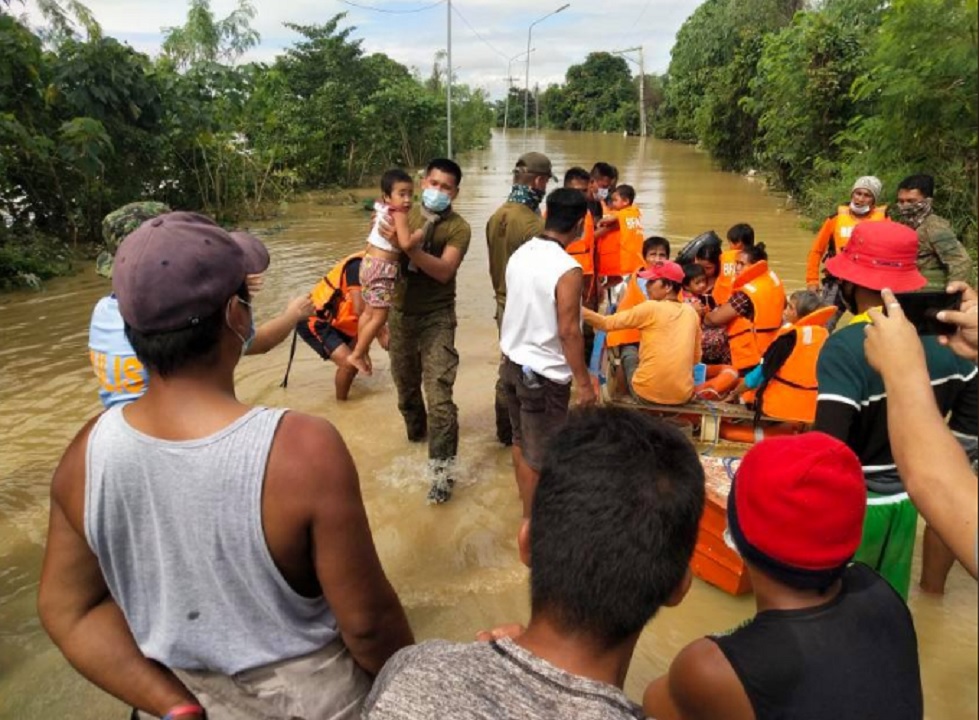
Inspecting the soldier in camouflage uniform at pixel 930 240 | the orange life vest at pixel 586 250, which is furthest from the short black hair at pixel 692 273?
the soldier in camouflage uniform at pixel 930 240

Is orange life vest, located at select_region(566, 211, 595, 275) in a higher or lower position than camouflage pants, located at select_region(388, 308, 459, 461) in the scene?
higher

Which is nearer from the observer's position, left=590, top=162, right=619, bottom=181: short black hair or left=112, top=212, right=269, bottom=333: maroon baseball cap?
left=112, top=212, right=269, bottom=333: maroon baseball cap

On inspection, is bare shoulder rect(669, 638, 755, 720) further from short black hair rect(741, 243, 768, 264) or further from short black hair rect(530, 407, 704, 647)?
short black hair rect(741, 243, 768, 264)

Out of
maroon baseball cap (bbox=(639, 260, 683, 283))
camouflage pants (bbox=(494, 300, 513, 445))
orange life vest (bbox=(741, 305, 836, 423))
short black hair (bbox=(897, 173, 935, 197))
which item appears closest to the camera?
orange life vest (bbox=(741, 305, 836, 423))

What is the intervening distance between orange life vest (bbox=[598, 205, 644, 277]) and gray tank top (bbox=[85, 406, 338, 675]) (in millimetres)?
5264

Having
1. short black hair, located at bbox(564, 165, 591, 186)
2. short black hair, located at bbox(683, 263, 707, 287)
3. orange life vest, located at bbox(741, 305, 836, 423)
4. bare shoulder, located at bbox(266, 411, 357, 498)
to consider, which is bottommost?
orange life vest, located at bbox(741, 305, 836, 423)

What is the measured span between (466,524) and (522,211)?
1994mm

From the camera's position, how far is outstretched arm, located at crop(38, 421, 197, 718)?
1.47 metres

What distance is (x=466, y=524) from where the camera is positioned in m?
4.13

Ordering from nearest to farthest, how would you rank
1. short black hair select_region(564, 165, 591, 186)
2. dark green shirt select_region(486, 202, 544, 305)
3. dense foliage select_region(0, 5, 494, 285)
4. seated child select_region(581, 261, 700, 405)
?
seated child select_region(581, 261, 700, 405) → dark green shirt select_region(486, 202, 544, 305) → short black hair select_region(564, 165, 591, 186) → dense foliage select_region(0, 5, 494, 285)

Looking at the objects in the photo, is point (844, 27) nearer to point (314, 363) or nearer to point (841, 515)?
point (314, 363)

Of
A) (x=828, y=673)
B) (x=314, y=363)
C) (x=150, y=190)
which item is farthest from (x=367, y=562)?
(x=150, y=190)

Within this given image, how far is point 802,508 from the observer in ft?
5.07

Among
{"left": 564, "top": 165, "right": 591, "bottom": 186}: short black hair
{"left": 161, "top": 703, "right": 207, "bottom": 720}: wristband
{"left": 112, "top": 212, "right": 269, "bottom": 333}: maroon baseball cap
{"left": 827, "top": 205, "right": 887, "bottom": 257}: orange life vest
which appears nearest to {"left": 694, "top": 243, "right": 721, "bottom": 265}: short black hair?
{"left": 827, "top": 205, "right": 887, "bottom": 257}: orange life vest
